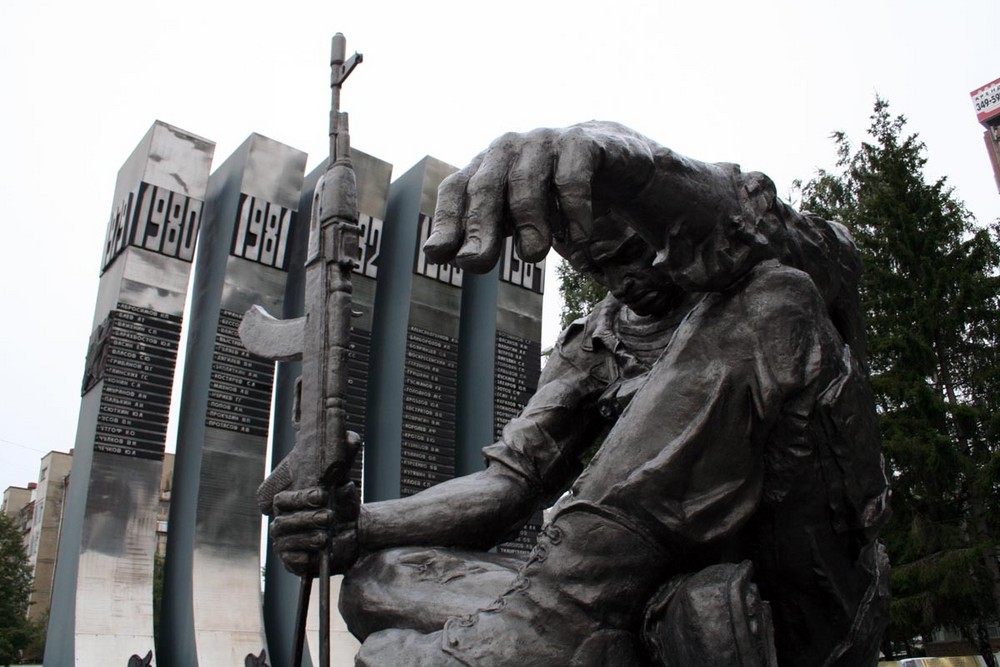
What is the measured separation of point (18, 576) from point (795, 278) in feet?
75.2

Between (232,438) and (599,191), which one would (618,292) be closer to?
(599,191)

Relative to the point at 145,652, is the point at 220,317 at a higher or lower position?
higher

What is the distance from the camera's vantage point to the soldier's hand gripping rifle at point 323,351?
5.60 ft

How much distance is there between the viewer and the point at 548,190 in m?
1.43

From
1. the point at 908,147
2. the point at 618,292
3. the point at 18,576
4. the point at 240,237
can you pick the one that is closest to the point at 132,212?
the point at 240,237

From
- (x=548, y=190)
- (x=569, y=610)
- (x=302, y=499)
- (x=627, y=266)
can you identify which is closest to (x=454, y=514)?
(x=302, y=499)

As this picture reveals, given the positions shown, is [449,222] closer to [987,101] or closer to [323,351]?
[323,351]

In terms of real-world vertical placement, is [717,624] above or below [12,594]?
below

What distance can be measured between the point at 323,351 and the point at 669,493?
72 centimetres

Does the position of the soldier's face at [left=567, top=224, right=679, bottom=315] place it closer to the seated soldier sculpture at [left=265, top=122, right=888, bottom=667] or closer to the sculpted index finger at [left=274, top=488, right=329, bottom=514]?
the seated soldier sculpture at [left=265, top=122, right=888, bottom=667]

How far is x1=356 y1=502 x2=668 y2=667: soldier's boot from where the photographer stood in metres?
1.42

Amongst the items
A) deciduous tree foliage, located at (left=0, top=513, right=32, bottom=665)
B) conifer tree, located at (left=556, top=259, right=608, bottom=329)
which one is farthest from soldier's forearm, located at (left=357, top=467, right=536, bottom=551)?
deciduous tree foliage, located at (left=0, top=513, right=32, bottom=665)

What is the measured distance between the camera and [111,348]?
29.7 feet

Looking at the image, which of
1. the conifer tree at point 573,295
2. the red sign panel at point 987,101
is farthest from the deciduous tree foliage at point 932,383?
the red sign panel at point 987,101
